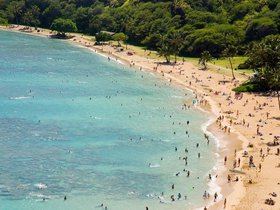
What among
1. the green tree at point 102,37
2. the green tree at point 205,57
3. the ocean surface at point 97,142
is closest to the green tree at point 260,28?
the green tree at point 205,57

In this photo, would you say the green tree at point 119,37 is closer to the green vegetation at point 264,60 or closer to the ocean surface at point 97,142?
the ocean surface at point 97,142

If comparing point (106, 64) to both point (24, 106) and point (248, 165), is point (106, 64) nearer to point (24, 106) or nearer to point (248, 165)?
point (24, 106)

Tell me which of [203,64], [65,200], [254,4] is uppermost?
[254,4]

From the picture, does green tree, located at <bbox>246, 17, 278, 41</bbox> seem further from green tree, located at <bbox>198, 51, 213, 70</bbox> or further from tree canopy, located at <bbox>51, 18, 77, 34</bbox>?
tree canopy, located at <bbox>51, 18, 77, 34</bbox>

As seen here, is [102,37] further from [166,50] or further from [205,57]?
[205,57]

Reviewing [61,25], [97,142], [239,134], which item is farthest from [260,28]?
[97,142]

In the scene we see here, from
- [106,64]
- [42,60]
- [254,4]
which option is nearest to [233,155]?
[106,64]
